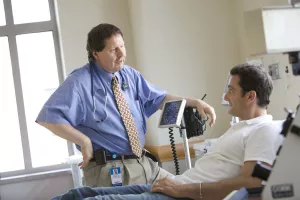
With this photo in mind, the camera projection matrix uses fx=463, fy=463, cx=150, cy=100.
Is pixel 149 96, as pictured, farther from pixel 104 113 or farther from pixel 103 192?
pixel 103 192

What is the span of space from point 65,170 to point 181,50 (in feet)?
5.37

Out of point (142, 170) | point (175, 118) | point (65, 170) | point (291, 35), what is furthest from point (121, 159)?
point (65, 170)

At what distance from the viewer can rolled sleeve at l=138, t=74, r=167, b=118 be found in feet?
8.63

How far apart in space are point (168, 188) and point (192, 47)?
225cm

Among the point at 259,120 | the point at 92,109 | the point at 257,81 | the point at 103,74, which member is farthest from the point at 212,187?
the point at 103,74

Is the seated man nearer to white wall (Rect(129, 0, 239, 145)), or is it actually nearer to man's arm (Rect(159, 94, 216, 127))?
man's arm (Rect(159, 94, 216, 127))

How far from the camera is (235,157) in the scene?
191 centimetres

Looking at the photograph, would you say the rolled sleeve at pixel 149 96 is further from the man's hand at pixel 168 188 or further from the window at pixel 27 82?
the window at pixel 27 82

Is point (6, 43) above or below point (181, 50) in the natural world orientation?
above

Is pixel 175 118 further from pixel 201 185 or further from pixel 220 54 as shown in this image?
pixel 220 54

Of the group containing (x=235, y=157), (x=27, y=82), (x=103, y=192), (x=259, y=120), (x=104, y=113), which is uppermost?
(x=27, y=82)

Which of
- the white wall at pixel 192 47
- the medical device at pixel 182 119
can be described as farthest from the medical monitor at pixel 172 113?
the white wall at pixel 192 47

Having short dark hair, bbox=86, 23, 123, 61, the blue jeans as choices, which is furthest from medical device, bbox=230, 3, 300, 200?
short dark hair, bbox=86, 23, 123, 61

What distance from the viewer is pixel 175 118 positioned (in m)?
2.30
